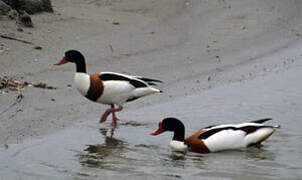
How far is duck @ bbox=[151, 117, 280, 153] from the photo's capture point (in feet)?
23.3

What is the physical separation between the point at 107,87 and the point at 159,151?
1.45m

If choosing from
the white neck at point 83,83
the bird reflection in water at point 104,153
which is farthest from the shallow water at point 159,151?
the white neck at point 83,83

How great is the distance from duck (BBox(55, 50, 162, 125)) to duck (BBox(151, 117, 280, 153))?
3.52 ft

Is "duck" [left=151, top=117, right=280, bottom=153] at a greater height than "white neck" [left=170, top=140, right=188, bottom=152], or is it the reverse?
A: "duck" [left=151, top=117, right=280, bottom=153]

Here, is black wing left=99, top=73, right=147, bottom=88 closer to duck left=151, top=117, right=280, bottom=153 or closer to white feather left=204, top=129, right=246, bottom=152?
duck left=151, top=117, right=280, bottom=153

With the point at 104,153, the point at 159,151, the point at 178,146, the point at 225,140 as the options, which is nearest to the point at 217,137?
the point at 225,140

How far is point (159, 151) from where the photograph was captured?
23.2 feet

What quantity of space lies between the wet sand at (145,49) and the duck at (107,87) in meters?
0.33

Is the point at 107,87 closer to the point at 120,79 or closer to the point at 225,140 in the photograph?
the point at 120,79

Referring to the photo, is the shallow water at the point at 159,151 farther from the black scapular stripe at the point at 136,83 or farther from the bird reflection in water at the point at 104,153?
the black scapular stripe at the point at 136,83

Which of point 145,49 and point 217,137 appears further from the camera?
point 145,49

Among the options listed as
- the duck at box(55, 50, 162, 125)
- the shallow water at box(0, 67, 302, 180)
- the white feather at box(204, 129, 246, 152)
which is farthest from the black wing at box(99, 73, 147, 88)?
the white feather at box(204, 129, 246, 152)

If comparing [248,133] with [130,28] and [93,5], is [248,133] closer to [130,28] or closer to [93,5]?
[130,28]

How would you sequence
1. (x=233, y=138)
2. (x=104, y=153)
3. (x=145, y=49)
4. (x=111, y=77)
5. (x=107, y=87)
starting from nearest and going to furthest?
(x=104, y=153) < (x=233, y=138) < (x=107, y=87) < (x=111, y=77) < (x=145, y=49)
